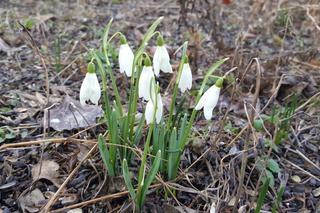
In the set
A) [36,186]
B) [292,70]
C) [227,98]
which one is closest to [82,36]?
[227,98]

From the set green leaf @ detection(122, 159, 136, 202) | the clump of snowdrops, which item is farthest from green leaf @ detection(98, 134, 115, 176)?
green leaf @ detection(122, 159, 136, 202)

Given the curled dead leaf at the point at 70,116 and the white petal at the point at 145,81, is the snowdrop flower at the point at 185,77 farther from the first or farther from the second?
the curled dead leaf at the point at 70,116

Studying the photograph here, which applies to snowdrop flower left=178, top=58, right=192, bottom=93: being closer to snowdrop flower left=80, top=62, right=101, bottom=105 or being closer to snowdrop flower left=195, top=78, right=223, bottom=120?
snowdrop flower left=195, top=78, right=223, bottom=120

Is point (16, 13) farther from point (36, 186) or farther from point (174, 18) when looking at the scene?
point (36, 186)

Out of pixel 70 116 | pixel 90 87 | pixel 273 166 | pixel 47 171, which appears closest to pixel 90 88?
pixel 90 87

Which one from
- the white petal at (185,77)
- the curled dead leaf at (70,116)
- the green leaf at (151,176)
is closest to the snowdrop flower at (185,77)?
the white petal at (185,77)

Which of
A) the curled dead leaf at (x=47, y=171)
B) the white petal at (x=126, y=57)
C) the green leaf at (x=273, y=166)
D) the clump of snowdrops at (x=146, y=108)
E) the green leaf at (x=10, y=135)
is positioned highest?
the white petal at (x=126, y=57)

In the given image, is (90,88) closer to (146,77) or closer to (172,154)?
(146,77)

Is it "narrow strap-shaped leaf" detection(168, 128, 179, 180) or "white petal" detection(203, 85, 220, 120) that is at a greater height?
"white petal" detection(203, 85, 220, 120)
